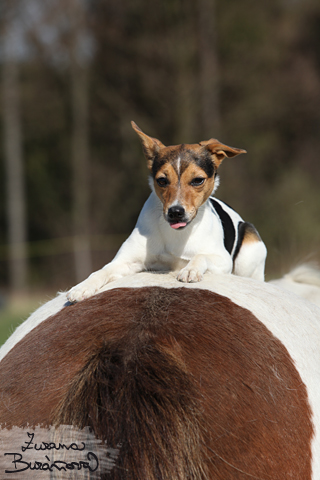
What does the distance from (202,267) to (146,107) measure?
20.3 m

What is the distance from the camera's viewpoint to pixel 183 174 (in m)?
3.39

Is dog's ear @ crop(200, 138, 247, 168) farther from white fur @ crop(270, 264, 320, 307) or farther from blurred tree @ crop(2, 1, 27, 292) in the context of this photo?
blurred tree @ crop(2, 1, 27, 292)

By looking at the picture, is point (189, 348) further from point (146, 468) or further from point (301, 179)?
point (301, 179)

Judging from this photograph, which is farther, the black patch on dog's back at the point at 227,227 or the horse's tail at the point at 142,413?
the black patch on dog's back at the point at 227,227

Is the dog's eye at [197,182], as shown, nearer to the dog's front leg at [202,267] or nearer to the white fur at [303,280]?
the dog's front leg at [202,267]

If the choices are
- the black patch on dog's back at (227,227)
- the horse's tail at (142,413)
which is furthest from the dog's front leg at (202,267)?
the horse's tail at (142,413)

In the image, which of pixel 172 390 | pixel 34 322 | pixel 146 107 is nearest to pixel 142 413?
pixel 172 390

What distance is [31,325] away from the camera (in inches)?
102

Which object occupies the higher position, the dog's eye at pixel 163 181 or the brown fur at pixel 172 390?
the dog's eye at pixel 163 181

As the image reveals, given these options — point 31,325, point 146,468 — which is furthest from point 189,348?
point 31,325

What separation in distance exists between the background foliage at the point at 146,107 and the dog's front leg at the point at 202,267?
55.2 ft

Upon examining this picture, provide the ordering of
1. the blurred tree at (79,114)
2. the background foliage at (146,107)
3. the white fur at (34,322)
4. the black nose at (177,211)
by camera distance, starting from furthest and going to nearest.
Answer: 1. the blurred tree at (79,114)
2. the background foliage at (146,107)
3. the black nose at (177,211)
4. the white fur at (34,322)

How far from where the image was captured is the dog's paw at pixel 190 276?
107 inches

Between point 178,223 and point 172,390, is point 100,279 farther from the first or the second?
point 172,390
